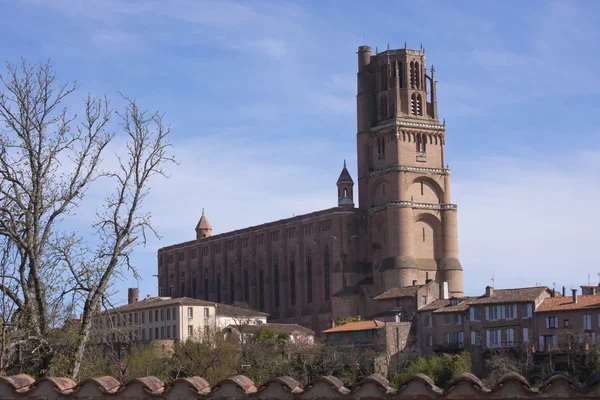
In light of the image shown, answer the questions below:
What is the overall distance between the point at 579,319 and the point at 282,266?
52760mm

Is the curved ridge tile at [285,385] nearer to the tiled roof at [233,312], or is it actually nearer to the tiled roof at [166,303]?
the tiled roof at [166,303]

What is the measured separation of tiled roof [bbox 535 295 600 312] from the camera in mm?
83250

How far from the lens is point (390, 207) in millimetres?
118188

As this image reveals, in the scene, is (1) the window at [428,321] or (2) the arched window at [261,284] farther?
(2) the arched window at [261,284]

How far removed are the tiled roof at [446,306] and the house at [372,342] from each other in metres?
2.44

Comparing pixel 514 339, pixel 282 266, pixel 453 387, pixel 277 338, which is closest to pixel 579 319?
pixel 514 339

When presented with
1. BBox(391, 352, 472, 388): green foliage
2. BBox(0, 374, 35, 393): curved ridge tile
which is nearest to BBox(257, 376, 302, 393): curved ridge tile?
BBox(0, 374, 35, 393): curved ridge tile

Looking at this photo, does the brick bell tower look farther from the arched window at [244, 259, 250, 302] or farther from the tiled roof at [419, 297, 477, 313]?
the arched window at [244, 259, 250, 302]

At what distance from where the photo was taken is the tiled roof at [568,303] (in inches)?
3278

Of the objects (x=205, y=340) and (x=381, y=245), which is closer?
(x=205, y=340)

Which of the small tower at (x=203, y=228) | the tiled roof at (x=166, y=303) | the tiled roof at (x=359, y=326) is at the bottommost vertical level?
the tiled roof at (x=359, y=326)

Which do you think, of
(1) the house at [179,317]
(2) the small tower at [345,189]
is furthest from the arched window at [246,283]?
(1) the house at [179,317]

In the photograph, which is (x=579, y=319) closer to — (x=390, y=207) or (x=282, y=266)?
(x=390, y=207)

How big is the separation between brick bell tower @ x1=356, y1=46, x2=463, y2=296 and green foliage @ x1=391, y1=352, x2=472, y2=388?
30589 mm
